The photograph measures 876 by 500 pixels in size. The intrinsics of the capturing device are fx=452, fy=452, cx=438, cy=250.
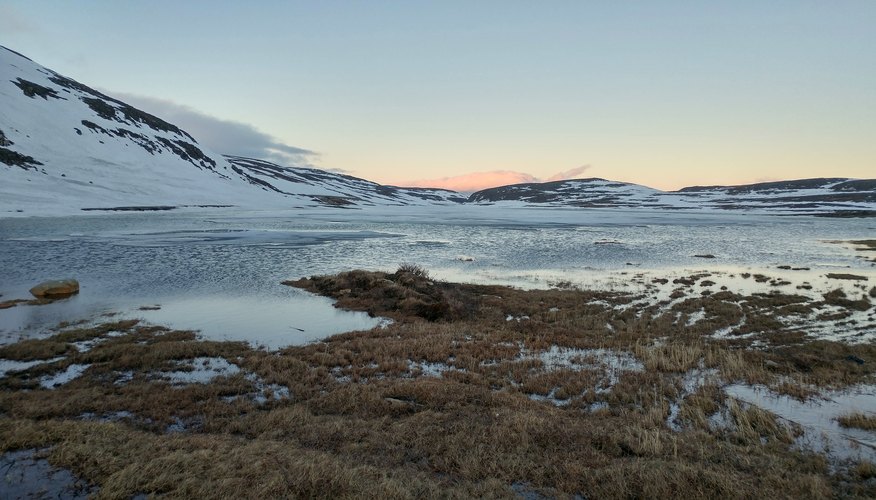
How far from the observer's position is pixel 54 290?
2250 cm

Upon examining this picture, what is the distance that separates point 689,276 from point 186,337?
31.3 m

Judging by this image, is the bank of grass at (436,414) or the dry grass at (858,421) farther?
the dry grass at (858,421)

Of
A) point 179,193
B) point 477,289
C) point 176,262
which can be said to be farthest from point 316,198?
point 477,289

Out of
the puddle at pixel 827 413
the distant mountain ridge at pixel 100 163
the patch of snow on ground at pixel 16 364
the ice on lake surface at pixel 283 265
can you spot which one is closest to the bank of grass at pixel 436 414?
the patch of snow on ground at pixel 16 364

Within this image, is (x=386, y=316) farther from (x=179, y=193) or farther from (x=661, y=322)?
(x=179, y=193)

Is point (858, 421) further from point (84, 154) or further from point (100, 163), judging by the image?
point (84, 154)

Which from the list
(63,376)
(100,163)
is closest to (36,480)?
(63,376)

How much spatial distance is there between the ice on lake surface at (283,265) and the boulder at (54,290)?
65 cm

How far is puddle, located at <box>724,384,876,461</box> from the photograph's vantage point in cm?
882

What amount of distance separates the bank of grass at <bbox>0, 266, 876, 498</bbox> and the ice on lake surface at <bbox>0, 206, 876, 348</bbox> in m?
3.81

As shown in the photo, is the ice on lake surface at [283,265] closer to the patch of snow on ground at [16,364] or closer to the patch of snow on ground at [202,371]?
the patch of snow on ground at [202,371]

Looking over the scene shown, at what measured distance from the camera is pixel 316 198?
194m

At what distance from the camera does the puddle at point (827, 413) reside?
882cm

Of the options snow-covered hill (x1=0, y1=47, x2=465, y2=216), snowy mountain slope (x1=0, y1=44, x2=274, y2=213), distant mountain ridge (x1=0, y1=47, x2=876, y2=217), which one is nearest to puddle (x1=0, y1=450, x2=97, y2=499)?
distant mountain ridge (x1=0, y1=47, x2=876, y2=217)
